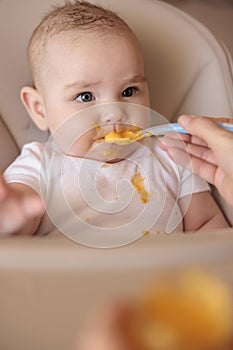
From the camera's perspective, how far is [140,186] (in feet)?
2.76

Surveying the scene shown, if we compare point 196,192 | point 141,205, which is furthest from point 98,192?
point 196,192

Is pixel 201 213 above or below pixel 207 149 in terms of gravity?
below

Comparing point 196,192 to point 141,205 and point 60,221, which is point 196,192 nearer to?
point 141,205

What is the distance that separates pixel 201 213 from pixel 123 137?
0.16 meters

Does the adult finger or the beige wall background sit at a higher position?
the adult finger

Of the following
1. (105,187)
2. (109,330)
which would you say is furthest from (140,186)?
(109,330)

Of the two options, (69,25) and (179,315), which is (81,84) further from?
(179,315)

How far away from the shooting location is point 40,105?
0.91 m

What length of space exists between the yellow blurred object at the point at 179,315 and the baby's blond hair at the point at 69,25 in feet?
1.75

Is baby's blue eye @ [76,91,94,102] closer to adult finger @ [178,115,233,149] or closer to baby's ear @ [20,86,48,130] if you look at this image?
baby's ear @ [20,86,48,130]

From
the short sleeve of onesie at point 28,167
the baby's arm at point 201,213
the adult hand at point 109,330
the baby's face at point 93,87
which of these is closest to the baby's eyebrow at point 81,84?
the baby's face at point 93,87

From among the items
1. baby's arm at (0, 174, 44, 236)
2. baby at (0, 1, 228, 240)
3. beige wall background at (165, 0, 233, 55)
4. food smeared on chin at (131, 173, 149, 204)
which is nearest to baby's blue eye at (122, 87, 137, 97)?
baby at (0, 1, 228, 240)

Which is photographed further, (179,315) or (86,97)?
(86,97)

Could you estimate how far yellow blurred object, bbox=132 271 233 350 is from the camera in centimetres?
40
